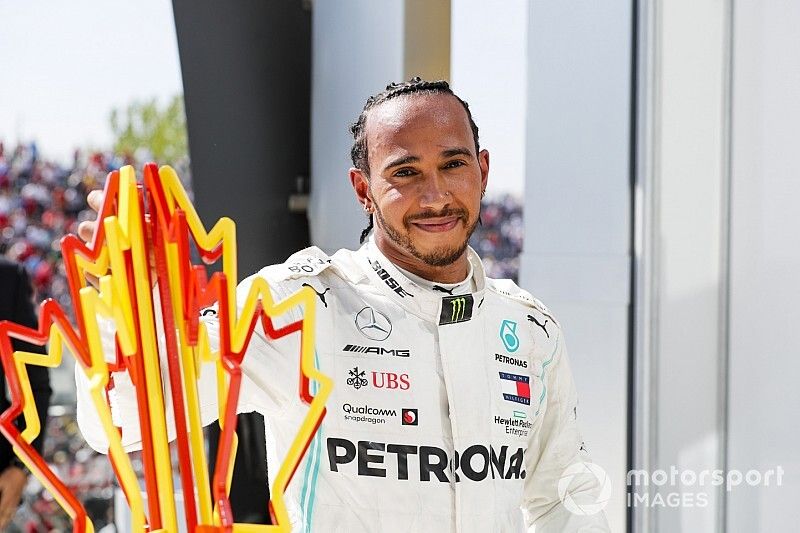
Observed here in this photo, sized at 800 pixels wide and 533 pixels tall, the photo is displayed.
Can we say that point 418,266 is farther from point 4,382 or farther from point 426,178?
point 4,382

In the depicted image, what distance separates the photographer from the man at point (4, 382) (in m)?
2.43

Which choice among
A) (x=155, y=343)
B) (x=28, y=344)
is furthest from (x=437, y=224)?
(x=28, y=344)

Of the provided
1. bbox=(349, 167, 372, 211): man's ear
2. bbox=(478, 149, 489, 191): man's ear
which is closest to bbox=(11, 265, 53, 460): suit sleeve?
bbox=(349, 167, 372, 211): man's ear

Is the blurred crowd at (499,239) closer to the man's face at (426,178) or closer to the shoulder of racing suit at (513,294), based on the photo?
the shoulder of racing suit at (513,294)

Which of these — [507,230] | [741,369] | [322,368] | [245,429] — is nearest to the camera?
[322,368]

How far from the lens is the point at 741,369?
2385mm

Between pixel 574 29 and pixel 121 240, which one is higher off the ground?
pixel 574 29

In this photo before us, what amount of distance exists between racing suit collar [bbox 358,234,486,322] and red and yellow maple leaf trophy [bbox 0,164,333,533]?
1.70 feet

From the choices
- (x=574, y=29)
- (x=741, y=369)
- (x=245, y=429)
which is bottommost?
(x=245, y=429)

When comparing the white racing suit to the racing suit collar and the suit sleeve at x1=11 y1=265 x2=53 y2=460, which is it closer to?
the racing suit collar

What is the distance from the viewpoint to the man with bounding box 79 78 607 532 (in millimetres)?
1273

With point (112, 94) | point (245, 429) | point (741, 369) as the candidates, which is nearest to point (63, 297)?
point (112, 94)

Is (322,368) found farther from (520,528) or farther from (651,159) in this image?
(651,159)

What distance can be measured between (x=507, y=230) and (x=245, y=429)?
170 cm
